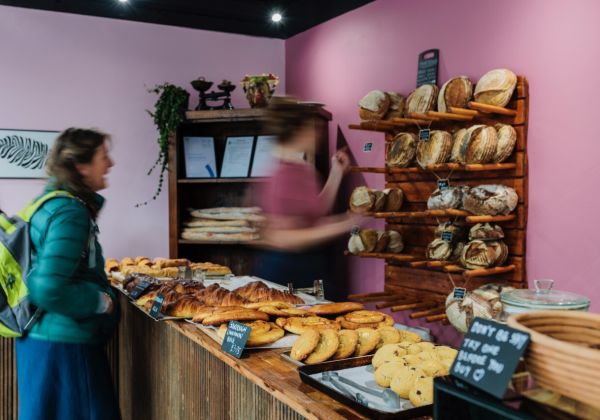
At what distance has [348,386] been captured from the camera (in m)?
1.35

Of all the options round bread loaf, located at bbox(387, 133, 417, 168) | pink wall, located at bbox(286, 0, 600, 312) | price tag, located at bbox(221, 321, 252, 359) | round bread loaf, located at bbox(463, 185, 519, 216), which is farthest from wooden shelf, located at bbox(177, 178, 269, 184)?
price tag, located at bbox(221, 321, 252, 359)

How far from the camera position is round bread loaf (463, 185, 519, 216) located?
9.48 feet

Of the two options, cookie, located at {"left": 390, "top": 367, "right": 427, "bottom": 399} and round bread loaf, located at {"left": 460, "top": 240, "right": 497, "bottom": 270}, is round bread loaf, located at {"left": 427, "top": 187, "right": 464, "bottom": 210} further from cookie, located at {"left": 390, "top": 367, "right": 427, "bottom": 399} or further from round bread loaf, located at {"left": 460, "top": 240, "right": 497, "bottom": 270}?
cookie, located at {"left": 390, "top": 367, "right": 427, "bottom": 399}

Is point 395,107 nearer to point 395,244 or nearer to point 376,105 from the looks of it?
point 376,105

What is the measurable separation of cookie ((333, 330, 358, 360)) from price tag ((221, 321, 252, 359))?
11.3 inches

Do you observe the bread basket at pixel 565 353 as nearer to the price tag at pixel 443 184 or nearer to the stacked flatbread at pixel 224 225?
the price tag at pixel 443 184

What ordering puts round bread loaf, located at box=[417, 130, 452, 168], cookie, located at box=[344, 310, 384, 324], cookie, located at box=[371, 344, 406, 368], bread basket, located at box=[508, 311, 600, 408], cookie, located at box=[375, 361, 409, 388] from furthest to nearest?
round bread loaf, located at box=[417, 130, 452, 168]
cookie, located at box=[344, 310, 384, 324]
cookie, located at box=[371, 344, 406, 368]
cookie, located at box=[375, 361, 409, 388]
bread basket, located at box=[508, 311, 600, 408]

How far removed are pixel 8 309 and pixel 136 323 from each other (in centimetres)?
70

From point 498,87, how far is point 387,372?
6.74 ft

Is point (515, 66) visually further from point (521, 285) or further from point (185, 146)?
point (185, 146)

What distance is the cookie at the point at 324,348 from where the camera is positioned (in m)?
1.58

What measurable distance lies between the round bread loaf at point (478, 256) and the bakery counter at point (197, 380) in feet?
4.71

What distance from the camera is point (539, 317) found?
866 mm

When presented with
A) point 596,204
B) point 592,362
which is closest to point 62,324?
point 592,362
